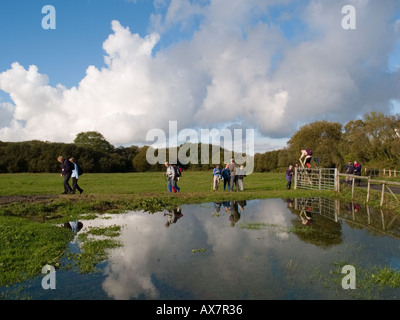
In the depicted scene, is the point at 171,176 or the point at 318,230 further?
the point at 171,176

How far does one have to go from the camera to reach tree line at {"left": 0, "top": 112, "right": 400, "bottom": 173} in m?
48.7

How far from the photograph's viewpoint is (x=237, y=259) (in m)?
7.45

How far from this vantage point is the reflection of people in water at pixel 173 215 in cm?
1214

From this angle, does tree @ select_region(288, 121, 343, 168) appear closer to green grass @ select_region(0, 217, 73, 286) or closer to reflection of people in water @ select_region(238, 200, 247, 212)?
reflection of people in water @ select_region(238, 200, 247, 212)

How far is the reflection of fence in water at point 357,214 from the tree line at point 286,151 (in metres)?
22.7

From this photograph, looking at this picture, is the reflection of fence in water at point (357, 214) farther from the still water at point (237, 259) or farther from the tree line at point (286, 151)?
the tree line at point (286, 151)

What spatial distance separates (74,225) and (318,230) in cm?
912

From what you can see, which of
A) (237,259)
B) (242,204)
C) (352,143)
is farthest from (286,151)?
(237,259)

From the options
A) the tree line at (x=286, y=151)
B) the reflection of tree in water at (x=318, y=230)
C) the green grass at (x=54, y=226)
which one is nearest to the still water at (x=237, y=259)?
the reflection of tree in water at (x=318, y=230)

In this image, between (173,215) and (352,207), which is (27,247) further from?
(352,207)

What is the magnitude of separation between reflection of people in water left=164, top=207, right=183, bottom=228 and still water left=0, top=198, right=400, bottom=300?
0.08m

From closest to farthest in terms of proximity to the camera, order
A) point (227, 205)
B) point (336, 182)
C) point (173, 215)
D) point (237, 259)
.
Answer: point (237, 259)
point (173, 215)
point (227, 205)
point (336, 182)
